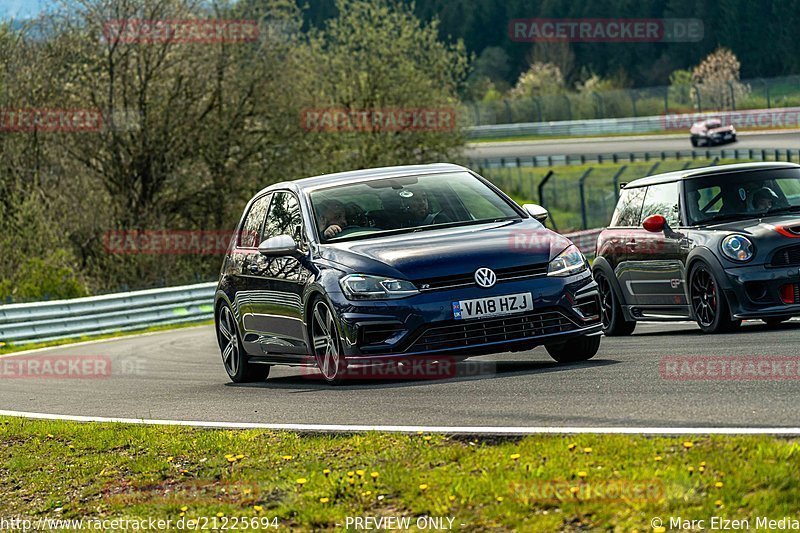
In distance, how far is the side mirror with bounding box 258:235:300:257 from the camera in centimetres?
1086

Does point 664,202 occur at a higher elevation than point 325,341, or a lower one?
higher

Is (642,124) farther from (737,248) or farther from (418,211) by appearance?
(418,211)

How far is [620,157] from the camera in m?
61.6

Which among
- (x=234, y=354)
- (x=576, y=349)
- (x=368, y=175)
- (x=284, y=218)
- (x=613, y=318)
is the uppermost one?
(x=368, y=175)

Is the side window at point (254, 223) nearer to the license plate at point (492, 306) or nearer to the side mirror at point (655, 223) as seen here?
the license plate at point (492, 306)

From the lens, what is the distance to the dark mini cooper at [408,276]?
990 centimetres

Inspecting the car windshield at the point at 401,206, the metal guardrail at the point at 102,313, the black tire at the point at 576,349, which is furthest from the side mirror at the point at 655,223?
the metal guardrail at the point at 102,313

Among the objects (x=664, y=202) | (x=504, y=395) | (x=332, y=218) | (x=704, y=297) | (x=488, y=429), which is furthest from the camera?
(x=664, y=202)

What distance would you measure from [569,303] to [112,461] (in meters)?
3.61

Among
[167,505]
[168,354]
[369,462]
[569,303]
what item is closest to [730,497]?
[369,462]

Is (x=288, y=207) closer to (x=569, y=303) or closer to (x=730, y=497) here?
(x=569, y=303)

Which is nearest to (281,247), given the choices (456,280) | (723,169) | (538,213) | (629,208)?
(456,280)

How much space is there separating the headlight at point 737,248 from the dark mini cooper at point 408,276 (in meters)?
2.10

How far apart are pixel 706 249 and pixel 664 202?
1369mm
